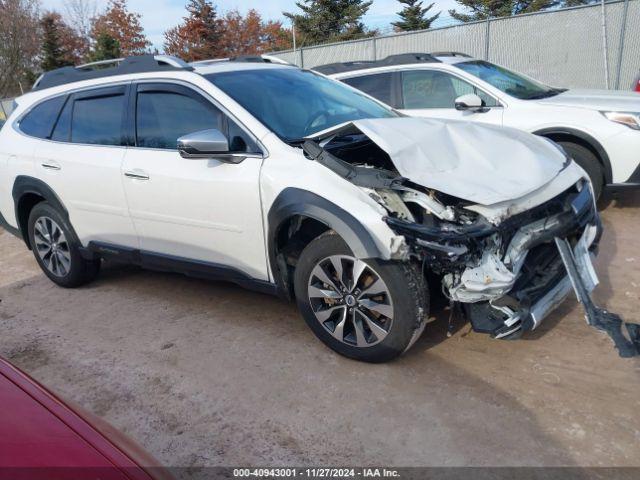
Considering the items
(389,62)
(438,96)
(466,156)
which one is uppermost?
(389,62)

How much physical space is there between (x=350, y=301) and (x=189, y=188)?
55.6 inches

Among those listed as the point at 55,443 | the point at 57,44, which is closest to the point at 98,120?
the point at 55,443

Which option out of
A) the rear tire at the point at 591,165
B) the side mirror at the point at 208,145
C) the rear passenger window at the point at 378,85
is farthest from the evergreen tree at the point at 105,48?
the side mirror at the point at 208,145

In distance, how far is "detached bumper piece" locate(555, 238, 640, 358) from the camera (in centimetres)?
285

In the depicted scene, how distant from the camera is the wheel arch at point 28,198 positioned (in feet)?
15.4

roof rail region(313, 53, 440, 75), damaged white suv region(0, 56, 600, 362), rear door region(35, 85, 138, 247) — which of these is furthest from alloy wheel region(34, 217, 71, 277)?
roof rail region(313, 53, 440, 75)

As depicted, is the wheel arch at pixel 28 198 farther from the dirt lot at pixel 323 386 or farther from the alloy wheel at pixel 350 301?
the alloy wheel at pixel 350 301

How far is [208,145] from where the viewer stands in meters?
3.37

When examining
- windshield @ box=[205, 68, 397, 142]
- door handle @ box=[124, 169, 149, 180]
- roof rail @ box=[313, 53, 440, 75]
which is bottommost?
door handle @ box=[124, 169, 149, 180]

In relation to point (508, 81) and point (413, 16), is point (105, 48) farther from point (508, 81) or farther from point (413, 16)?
point (508, 81)

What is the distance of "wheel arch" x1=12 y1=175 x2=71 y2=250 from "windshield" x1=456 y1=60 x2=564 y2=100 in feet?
15.7

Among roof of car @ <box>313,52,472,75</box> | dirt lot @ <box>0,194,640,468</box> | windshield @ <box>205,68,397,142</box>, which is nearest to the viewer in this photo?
dirt lot @ <box>0,194,640,468</box>

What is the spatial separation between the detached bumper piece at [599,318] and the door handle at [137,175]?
2.83 metres

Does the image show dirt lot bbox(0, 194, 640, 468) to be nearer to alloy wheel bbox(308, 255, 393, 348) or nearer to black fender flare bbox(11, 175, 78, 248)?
alloy wheel bbox(308, 255, 393, 348)
